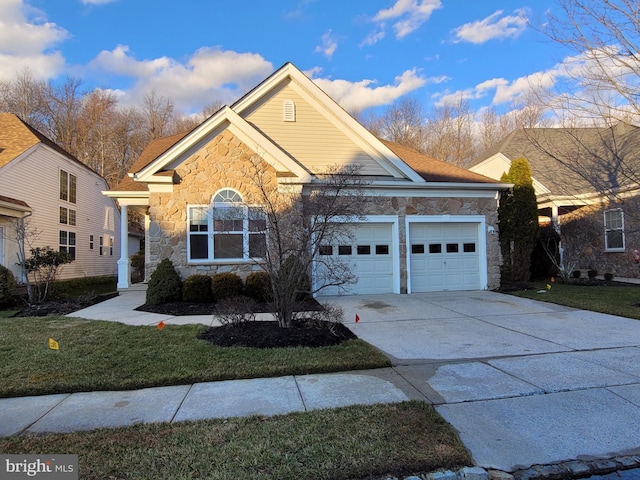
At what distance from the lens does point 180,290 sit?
10.6 meters

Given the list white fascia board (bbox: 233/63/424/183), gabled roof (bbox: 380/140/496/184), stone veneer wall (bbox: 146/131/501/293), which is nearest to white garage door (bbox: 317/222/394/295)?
white fascia board (bbox: 233/63/424/183)

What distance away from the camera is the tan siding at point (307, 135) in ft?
42.9

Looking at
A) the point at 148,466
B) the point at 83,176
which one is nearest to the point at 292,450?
the point at 148,466

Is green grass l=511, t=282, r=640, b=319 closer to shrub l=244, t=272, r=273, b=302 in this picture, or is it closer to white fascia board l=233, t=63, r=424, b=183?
white fascia board l=233, t=63, r=424, b=183

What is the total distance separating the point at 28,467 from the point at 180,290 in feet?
25.6

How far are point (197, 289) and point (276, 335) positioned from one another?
498 cm

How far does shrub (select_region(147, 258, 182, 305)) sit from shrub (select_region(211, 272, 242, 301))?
3.10ft

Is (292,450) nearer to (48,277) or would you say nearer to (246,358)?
(246,358)

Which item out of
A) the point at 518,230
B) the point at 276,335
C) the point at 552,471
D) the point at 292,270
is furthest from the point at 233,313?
the point at 518,230

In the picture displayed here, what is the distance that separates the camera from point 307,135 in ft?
43.4

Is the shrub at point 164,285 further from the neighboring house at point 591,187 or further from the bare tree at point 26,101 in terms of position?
the bare tree at point 26,101

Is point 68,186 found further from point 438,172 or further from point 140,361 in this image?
point 140,361

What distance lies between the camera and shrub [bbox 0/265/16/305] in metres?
11.0

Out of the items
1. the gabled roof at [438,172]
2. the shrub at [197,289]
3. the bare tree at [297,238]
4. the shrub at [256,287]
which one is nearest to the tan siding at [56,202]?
the shrub at [197,289]
